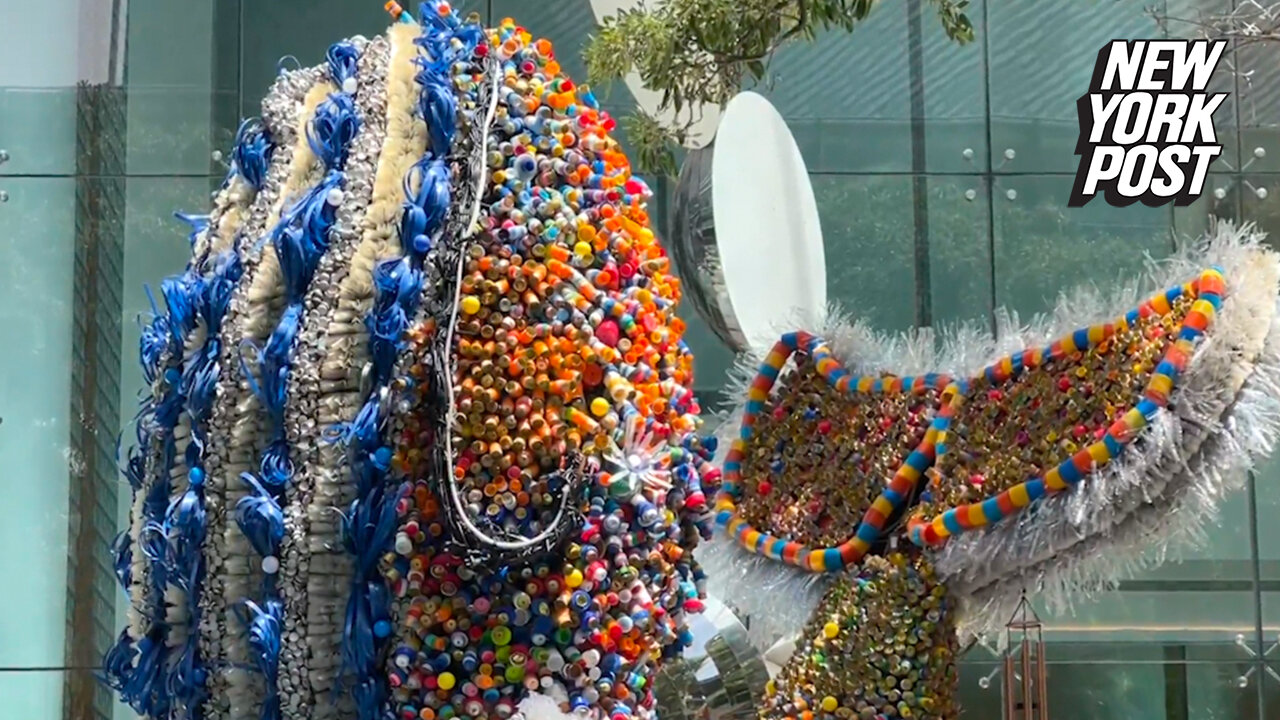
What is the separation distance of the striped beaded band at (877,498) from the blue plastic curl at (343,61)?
2.35 ft

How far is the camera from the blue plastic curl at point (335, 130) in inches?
50.8

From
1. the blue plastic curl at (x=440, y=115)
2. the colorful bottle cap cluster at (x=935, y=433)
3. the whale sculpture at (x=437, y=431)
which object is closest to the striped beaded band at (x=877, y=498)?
the colorful bottle cap cluster at (x=935, y=433)

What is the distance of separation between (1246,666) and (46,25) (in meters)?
3.68

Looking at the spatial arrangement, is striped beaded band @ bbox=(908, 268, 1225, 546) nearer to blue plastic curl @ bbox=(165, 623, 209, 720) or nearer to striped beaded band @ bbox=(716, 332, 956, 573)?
striped beaded band @ bbox=(716, 332, 956, 573)

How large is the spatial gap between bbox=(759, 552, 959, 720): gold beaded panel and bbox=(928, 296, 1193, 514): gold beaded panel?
0.32 ft

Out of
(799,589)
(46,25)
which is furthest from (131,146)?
(799,589)

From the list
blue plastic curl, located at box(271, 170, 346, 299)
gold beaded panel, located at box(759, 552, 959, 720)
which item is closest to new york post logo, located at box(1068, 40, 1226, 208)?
gold beaded panel, located at box(759, 552, 959, 720)

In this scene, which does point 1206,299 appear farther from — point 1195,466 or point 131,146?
point 131,146

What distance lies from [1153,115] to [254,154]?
227cm

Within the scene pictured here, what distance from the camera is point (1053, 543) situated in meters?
1.56

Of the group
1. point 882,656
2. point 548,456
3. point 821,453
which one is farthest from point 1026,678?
point 548,456

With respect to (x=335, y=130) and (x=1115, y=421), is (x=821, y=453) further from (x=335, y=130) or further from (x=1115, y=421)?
(x=335, y=130)

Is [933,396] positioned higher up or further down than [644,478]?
higher up

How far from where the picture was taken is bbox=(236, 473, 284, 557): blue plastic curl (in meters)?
1.20
